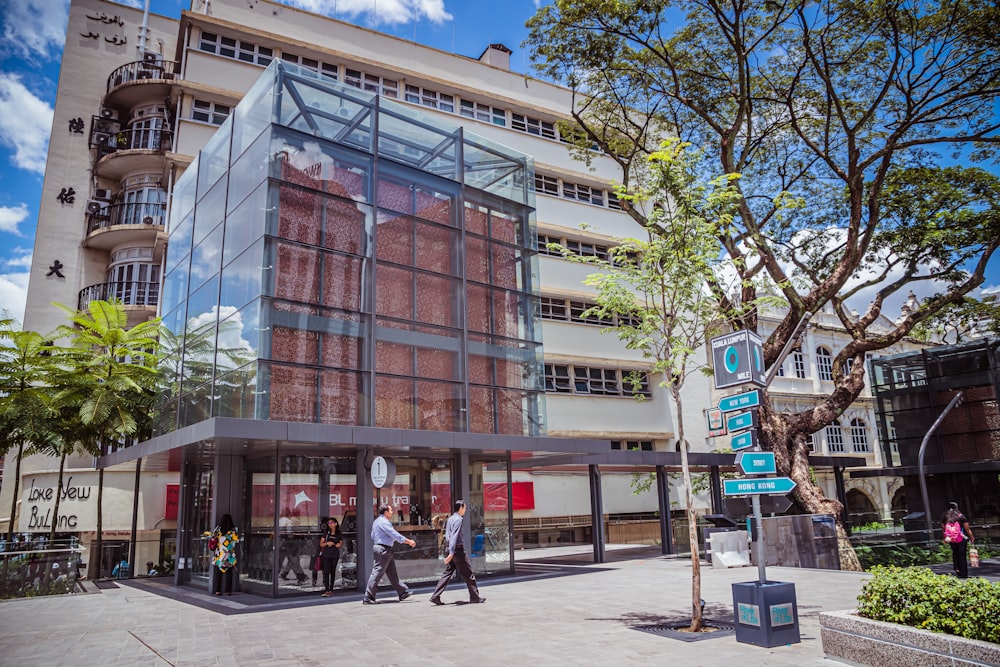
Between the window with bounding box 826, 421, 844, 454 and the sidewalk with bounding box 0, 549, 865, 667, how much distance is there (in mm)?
28866

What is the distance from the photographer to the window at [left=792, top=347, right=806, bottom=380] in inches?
1677

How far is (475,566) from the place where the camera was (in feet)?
57.2

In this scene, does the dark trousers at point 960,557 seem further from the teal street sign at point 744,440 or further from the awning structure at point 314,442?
the teal street sign at point 744,440

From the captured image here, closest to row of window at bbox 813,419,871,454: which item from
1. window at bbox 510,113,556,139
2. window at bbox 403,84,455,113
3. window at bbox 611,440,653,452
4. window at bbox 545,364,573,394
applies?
window at bbox 611,440,653,452

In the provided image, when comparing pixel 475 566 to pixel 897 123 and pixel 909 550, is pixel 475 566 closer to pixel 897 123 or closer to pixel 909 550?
pixel 909 550

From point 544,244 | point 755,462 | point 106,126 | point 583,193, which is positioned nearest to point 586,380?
point 544,244

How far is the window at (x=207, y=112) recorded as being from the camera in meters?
27.4

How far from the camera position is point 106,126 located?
32.0 metres

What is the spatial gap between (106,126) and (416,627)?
3013 centimetres

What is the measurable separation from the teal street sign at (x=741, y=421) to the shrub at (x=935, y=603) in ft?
7.61

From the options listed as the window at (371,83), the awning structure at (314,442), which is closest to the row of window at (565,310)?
the window at (371,83)

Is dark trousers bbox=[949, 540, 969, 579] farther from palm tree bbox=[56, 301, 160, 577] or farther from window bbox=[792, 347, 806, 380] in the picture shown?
window bbox=[792, 347, 806, 380]

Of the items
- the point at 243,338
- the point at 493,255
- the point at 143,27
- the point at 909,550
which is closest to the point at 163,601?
the point at 243,338

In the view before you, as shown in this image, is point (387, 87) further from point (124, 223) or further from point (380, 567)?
point (380, 567)
